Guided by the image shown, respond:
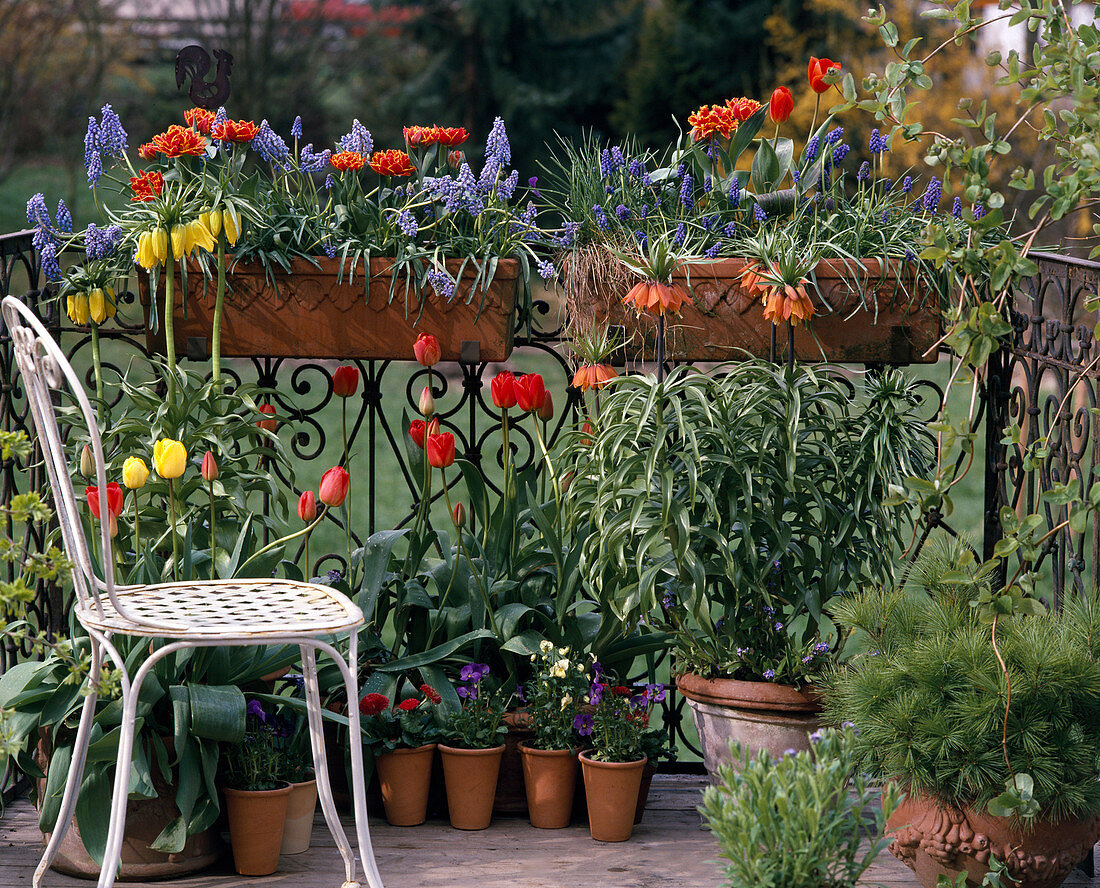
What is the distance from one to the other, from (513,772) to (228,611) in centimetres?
89

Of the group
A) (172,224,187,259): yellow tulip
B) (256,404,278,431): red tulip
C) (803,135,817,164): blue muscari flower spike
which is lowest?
(256,404,278,431): red tulip

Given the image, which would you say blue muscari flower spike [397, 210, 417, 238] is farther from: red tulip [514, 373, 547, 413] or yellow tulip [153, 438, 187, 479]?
yellow tulip [153, 438, 187, 479]

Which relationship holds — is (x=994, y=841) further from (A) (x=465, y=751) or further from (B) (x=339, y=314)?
(B) (x=339, y=314)

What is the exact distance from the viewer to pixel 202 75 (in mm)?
2785

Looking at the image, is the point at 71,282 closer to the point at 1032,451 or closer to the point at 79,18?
the point at 1032,451

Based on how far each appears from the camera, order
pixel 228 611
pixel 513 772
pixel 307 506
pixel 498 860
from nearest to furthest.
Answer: pixel 228 611, pixel 307 506, pixel 498 860, pixel 513 772

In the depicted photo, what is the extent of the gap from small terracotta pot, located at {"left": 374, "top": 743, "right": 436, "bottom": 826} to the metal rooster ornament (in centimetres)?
157

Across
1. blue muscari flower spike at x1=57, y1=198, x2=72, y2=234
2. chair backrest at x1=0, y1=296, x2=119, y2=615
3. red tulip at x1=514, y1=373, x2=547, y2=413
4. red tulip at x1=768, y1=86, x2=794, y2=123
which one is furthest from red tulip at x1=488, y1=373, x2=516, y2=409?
blue muscari flower spike at x1=57, y1=198, x2=72, y2=234

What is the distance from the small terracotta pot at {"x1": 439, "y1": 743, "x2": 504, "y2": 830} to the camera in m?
2.49

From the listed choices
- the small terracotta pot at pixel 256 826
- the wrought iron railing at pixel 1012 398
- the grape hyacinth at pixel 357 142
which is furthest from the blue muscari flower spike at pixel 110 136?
the small terracotta pot at pixel 256 826

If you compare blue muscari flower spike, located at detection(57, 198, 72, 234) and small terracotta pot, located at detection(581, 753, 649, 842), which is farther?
blue muscari flower spike, located at detection(57, 198, 72, 234)

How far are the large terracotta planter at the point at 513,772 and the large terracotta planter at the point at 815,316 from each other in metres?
0.88

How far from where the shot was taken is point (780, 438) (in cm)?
240

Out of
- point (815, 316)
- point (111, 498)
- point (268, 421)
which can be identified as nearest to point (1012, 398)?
point (815, 316)
